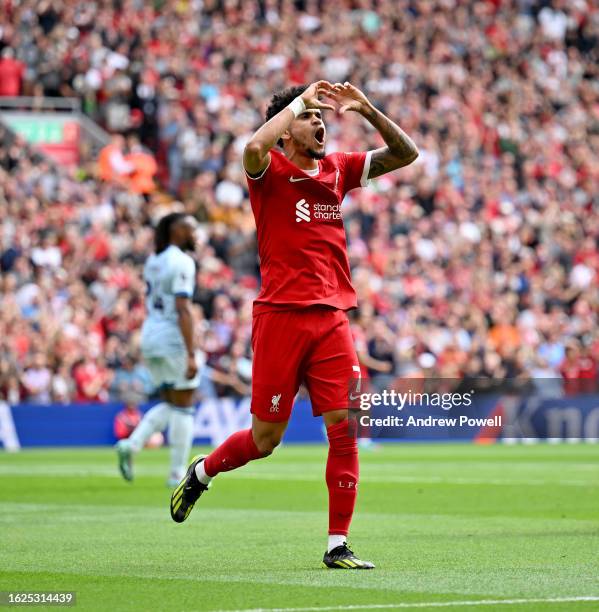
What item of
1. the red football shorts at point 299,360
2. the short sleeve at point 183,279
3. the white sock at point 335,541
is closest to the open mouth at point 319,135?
the red football shorts at point 299,360

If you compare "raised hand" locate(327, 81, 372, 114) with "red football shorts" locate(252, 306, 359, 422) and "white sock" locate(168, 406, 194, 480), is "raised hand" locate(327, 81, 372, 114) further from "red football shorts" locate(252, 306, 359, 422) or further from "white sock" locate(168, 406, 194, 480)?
"white sock" locate(168, 406, 194, 480)

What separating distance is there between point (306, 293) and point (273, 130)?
90 cm

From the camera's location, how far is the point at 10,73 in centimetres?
2703

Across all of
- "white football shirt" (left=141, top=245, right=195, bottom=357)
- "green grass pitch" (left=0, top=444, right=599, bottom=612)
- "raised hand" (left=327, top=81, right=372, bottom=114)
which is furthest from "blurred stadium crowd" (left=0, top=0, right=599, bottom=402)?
"raised hand" (left=327, top=81, right=372, bottom=114)

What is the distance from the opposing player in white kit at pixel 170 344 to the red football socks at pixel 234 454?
18.2 feet

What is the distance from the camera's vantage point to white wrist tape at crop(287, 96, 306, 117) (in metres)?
8.25

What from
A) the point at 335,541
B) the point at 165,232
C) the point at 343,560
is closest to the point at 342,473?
the point at 335,541

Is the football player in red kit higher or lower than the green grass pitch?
higher

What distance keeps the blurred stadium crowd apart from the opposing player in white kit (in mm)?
7798

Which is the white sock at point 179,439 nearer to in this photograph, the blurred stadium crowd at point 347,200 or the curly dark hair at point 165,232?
the curly dark hair at point 165,232

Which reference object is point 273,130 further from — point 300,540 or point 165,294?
point 165,294

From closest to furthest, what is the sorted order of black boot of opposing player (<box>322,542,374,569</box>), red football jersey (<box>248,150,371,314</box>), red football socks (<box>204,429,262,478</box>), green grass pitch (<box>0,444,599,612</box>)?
green grass pitch (<box>0,444,599,612</box>) < black boot of opposing player (<box>322,542,374,569</box>) < red football jersey (<box>248,150,371,314</box>) < red football socks (<box>204,429,262,478</box>)

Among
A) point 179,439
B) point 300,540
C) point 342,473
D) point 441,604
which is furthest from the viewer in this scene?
point 179,439

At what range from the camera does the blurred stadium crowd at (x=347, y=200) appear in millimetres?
23641
